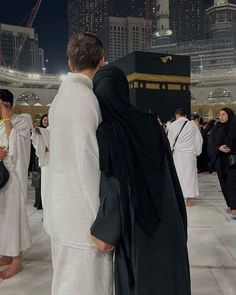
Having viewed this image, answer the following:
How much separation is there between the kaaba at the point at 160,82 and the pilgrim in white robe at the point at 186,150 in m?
7.10

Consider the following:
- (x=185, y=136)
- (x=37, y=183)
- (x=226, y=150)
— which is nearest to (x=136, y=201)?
(x=226, y=150)

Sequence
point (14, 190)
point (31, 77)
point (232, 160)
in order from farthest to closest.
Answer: point (31, 77) < point (232, 160) < point (14, 190)

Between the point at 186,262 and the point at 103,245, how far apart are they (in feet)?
1.09

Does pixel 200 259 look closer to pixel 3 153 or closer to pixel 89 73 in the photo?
pixel 3 153

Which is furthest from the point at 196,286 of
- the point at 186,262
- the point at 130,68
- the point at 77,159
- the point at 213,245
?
the point at 130,68

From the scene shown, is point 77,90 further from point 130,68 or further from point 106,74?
point 130,68

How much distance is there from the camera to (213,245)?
3555 mm

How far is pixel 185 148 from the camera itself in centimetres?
565

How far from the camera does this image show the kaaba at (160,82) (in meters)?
12.8

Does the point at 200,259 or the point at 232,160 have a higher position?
the point at 232,160

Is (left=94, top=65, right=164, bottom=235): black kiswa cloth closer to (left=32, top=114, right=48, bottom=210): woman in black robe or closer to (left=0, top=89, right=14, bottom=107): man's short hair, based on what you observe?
(left=0, top=89, right=14, bottom=107): man's short hair

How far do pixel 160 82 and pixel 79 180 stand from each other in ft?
38.5

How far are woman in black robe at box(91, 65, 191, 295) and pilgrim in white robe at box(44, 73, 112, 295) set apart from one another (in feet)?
0.14

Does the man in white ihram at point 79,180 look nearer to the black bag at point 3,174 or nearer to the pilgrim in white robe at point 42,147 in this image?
the pilgrim in white robe at point 42,147
